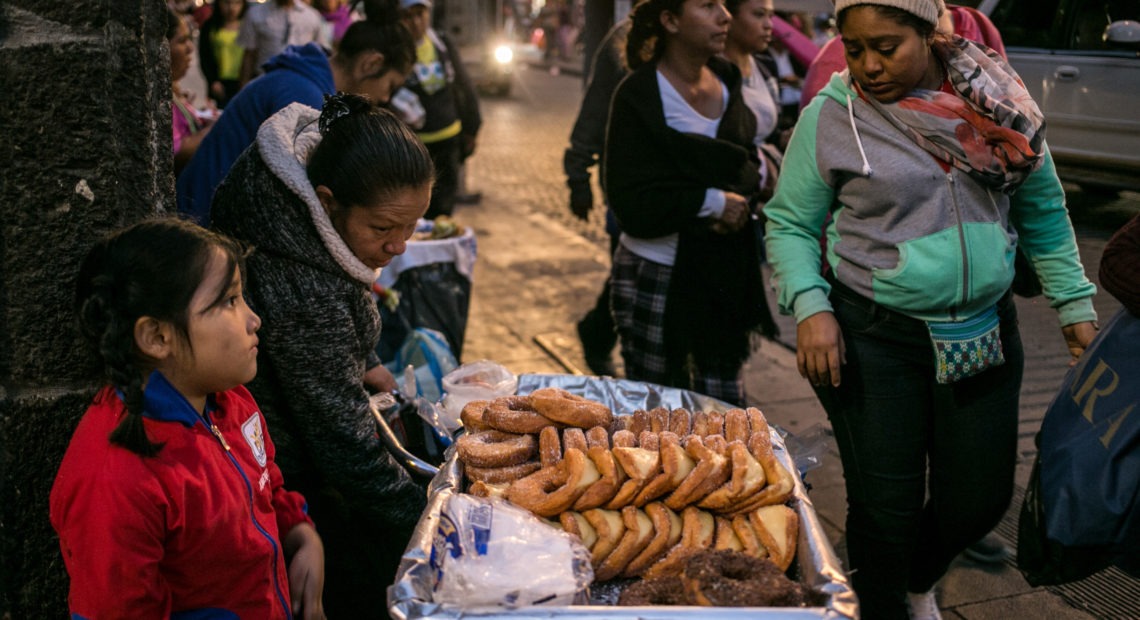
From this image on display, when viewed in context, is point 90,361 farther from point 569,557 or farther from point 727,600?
point 727,600

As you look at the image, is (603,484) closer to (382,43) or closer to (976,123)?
(976,123)

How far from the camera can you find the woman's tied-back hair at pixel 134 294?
1.91 metres

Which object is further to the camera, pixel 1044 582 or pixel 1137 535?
pixel 1044 582

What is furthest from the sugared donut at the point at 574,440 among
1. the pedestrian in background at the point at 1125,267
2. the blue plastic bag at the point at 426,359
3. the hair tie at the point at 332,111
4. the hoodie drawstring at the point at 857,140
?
the blue plastic bag at the point at 426,359

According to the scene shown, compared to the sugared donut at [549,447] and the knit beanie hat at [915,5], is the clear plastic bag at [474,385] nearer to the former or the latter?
the sugared donut at [549,447]

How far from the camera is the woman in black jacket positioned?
3.95m

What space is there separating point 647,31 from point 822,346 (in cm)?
188

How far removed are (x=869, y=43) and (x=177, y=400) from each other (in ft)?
6.30

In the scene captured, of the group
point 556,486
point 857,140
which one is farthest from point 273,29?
point 556,486

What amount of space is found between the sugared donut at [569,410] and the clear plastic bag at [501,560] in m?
0.37

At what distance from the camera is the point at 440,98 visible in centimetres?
720

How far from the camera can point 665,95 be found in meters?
3.97

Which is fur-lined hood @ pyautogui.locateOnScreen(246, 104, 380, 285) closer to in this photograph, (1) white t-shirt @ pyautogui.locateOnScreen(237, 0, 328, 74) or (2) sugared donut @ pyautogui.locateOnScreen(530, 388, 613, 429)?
(2) sugared donut @ pyautogui.locateOnScreen(530, 388, 613, 429)

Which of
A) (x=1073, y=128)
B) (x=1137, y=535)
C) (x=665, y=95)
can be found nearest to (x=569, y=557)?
(x=1137, y=535)
